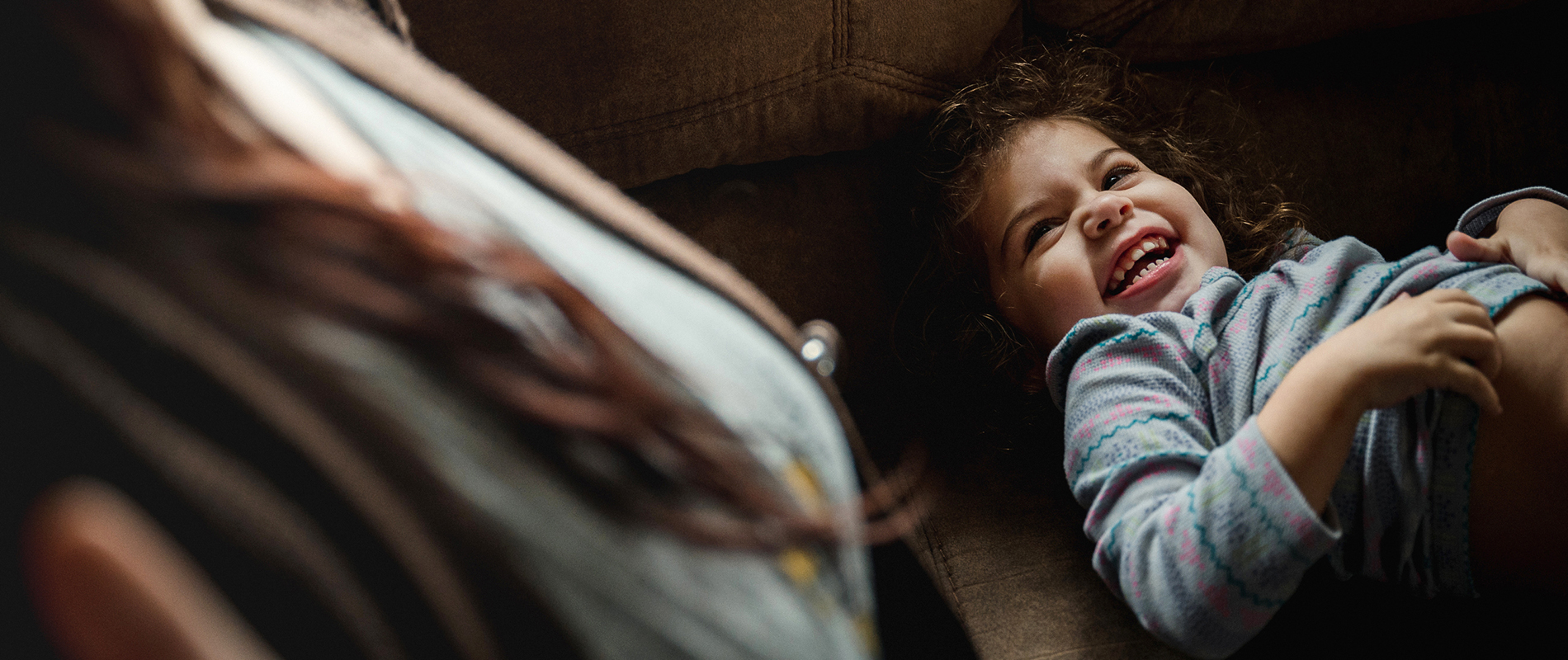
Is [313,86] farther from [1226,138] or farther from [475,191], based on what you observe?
[1226,138]

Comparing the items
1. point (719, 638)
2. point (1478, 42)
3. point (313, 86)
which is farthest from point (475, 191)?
point (1478, 42)

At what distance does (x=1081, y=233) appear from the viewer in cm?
92

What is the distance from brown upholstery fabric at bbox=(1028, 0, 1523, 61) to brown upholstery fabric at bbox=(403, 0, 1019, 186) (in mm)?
168

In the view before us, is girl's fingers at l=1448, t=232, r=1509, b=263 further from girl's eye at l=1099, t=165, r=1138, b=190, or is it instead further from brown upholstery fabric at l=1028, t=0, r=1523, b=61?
brown upholstery fabric at l=1028, t=0, r=1523, b=61

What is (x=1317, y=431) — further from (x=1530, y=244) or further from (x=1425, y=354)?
(x=1530, y=244)

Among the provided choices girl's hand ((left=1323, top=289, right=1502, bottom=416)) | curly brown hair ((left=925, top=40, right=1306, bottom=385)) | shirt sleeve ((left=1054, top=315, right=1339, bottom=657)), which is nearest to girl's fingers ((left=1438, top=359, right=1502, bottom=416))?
girl's hand ((left=1323, top=289, right=1502, bottom=416))

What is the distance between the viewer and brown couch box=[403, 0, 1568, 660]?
0.76 m

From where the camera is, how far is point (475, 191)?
30cm

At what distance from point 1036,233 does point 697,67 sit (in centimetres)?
45

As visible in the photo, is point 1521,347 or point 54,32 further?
point 1521,347

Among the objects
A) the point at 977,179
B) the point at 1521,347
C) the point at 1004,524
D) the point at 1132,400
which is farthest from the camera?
the point at 977,179

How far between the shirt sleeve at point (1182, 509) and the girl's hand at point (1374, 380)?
23 mm

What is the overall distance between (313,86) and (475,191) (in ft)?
0.20

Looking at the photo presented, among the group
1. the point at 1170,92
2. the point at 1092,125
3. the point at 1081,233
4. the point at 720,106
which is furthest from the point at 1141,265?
the point at 720,106
